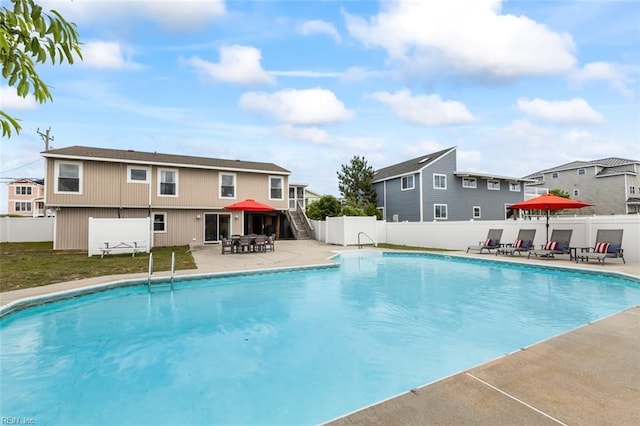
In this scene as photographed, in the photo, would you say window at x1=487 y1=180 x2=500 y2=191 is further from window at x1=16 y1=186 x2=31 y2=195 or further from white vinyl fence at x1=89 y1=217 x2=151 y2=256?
window at x1=16 y1=186 x2=31 y2=195

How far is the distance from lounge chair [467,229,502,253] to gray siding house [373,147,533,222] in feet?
27.1

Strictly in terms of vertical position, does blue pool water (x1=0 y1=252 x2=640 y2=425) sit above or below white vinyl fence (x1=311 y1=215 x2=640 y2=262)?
below

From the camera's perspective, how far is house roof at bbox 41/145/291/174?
16.4 metres

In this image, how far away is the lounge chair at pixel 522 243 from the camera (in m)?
13.9

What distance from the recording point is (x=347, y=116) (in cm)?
2109

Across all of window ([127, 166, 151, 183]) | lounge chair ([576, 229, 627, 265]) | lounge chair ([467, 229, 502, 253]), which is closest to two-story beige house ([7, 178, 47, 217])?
window ([127, 166, 151, 183])

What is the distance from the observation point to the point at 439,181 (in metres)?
25.3

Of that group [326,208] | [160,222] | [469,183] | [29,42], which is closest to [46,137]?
[160,222]

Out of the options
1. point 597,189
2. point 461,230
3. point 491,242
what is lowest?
point 491,242

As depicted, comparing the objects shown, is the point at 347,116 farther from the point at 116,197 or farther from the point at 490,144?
the point at 116,197

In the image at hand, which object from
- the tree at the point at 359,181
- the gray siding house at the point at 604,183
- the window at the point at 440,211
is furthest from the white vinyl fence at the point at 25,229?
the gray siding house at the point at 604,183

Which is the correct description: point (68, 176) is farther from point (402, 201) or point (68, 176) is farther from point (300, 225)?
point (402, 201)

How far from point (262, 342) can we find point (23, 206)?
200ft

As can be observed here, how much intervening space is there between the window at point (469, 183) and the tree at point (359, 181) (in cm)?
762
